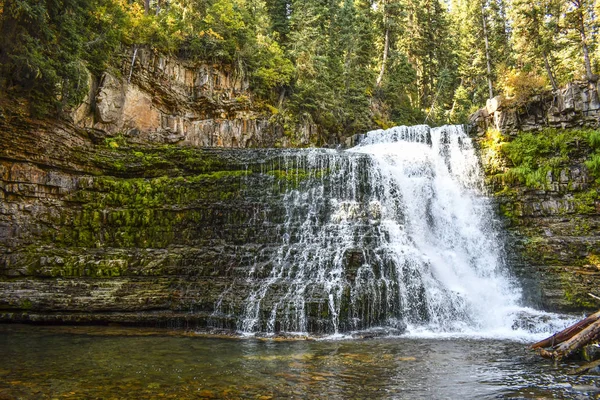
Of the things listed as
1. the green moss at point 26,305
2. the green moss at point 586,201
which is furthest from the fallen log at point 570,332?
the green moss at point 26,305

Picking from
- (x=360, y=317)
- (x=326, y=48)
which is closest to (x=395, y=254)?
(x=360, y=317)

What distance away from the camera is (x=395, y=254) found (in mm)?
14188

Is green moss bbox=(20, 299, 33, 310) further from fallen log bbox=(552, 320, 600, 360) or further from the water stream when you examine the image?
fallen log bbox=(552, 320, 600, 360)

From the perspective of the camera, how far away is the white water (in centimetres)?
1239

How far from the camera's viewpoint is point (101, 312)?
13.0 m

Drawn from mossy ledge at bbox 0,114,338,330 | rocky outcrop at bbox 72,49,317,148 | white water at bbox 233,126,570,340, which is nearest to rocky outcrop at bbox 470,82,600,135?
white water at bbox 233,126,570,340

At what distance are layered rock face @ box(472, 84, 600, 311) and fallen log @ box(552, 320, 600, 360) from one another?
716cm

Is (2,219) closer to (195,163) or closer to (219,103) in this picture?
(195,163)

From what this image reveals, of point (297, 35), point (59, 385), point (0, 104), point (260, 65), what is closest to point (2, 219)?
point (0, 104)

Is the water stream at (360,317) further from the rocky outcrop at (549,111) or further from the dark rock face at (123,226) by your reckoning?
the rocky outcrop at (549,111)

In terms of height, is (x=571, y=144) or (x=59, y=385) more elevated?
(x=571, y=144)

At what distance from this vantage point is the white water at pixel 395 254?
1239 cm

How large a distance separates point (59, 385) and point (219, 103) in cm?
1948

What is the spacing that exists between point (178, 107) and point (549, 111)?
62.7 feet
